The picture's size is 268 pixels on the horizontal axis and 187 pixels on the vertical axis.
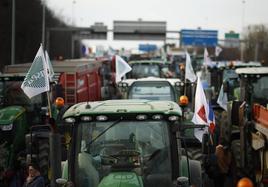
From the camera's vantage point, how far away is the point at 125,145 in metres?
6.60

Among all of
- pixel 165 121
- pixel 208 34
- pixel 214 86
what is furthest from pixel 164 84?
pixel 208 34

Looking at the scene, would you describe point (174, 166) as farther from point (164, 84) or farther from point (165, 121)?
point (164, 84)

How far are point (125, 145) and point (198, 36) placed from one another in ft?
215

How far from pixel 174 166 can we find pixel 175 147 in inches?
7.9

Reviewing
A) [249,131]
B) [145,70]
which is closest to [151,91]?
[249,131]

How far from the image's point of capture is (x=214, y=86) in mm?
21125

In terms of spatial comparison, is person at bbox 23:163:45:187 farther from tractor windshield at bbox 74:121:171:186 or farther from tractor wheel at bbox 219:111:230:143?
tractor wheel at bbox 219:111:230:143

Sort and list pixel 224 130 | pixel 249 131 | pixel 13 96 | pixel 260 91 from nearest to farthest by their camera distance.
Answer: pixel 249 131 → pixel 260 91 → pixel 13 96 → pixel 224 130

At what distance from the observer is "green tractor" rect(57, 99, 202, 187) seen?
252 inches

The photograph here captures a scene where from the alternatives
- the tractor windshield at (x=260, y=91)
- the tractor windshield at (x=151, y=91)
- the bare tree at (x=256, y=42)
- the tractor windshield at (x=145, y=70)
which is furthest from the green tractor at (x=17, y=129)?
the bare tree at (x=256, y=42)

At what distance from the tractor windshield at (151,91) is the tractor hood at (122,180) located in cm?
827

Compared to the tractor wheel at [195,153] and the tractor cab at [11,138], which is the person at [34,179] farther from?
the tractor wheel at [195,153]

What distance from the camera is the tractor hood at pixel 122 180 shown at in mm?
6080

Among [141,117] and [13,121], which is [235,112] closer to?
[13,121]
